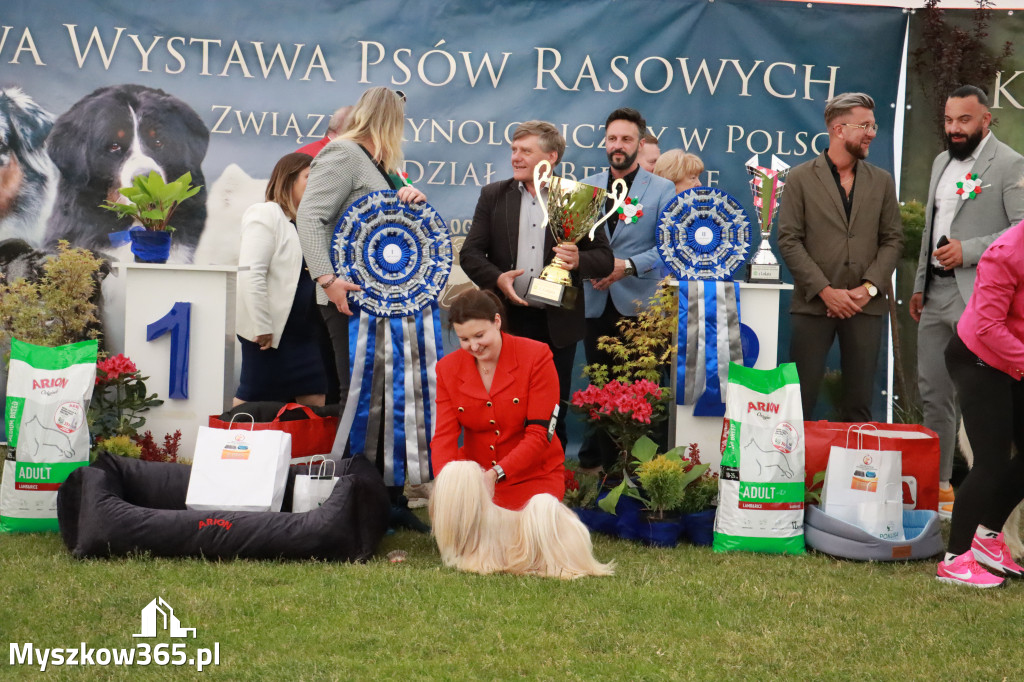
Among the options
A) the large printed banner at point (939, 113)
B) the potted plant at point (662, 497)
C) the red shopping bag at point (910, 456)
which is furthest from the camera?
the large printed banner at point (939, 113)

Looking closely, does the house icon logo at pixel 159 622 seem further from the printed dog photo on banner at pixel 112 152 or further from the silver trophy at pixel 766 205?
the printed dog photo on banner at pixel 112 152

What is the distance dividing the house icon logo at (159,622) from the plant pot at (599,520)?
1.90m

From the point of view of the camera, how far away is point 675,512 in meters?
4.45

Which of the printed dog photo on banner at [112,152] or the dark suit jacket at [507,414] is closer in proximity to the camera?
the dark suit jacket at [507,414]

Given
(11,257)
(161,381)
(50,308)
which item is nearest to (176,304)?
(161,381)

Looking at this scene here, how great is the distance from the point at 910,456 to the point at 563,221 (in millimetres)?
1765

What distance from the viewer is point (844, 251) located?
4.98 m

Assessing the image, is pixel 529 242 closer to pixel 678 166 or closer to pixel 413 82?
pixel 678 166

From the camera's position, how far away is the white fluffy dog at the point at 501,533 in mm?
3758

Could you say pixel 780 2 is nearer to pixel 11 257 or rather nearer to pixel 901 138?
pixel 901 138

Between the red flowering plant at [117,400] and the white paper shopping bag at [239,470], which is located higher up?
the red flowering plant at [117,400]

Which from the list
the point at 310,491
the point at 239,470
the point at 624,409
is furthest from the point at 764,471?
the point at 239,470

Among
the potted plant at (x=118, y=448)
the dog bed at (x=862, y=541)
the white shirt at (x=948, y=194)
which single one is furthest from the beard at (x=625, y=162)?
the potted plant at (x=118, y=448)

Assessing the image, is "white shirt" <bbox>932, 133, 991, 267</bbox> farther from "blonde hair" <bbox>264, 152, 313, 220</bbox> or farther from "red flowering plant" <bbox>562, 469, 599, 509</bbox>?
"blonde hair" <bbox>264, 152, 313, 220</bbox>
